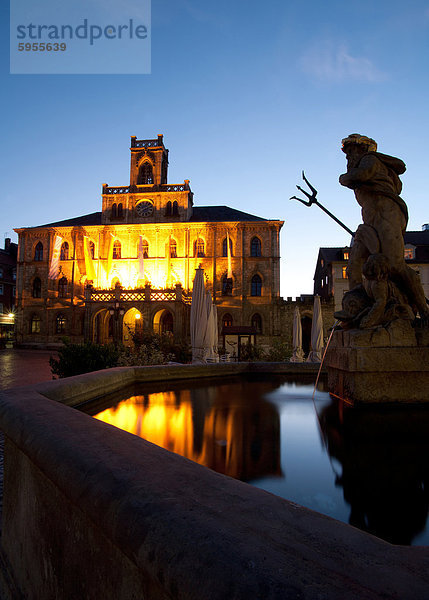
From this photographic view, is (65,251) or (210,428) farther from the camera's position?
(65,251)

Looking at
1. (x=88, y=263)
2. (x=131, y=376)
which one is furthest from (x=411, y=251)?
(x=131, y=376)

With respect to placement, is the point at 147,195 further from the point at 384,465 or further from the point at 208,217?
the point at 384,465

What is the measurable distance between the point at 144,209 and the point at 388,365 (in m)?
36.5

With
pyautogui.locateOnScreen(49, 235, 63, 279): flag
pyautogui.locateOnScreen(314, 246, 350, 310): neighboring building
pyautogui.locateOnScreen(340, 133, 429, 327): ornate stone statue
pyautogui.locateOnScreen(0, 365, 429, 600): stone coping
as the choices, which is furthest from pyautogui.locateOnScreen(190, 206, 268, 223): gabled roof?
pyautogui.locateOnScreen(0, 365, 429, 600): stone coping

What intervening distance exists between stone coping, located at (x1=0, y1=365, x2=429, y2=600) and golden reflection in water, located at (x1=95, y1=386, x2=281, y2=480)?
1.02m

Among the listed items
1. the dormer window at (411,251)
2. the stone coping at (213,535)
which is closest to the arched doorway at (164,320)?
the dormer window at (411,251)

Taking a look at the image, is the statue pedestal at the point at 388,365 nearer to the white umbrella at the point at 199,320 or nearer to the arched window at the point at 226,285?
the white umbrella at the point at 199,320

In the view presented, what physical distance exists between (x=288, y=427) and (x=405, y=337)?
1.54m

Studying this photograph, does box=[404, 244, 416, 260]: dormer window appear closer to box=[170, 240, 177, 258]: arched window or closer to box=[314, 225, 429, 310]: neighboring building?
box=[314, 225, 429, 310]: neighboring building

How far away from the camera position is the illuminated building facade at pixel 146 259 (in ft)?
113

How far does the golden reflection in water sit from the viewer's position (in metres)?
2.38

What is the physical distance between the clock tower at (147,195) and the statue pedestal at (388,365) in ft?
113

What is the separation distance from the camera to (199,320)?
11.2 metres

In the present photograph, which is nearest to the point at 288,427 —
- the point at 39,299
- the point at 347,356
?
the point at 347,356
